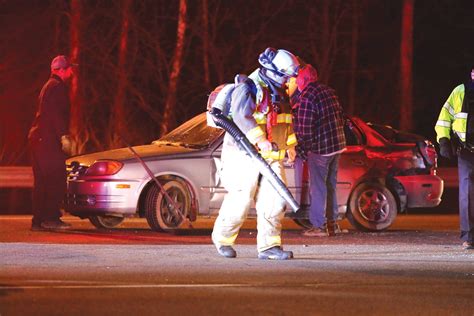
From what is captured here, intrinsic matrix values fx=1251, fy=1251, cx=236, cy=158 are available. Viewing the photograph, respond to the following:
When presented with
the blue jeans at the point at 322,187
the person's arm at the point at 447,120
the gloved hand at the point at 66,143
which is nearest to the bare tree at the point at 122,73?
the gloved hand at the point at 66,143

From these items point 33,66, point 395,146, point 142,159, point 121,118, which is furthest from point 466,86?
point 33,66

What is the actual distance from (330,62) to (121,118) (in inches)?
249

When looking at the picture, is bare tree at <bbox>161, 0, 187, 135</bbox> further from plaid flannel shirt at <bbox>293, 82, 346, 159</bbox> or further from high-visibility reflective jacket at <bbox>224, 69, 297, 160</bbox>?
high-visibility reflective jacket at <bbox>224, 69, 297, 160</bbox>

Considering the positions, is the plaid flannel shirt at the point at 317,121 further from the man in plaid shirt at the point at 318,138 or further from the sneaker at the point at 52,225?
the sneaker at the point at 52,225

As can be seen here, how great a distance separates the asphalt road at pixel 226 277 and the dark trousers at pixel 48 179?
0.87 m

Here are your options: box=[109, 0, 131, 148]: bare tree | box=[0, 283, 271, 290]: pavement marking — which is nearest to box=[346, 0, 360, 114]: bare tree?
box=[109, 0, 131, 148]: bare tree

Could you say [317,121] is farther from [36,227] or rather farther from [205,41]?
[205,41]

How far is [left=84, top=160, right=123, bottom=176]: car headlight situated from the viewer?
14.3 metres

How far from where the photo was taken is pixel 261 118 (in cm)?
1103

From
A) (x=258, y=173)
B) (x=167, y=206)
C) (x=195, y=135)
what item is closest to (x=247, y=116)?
(x=258, y=173)

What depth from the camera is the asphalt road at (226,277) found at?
809cm

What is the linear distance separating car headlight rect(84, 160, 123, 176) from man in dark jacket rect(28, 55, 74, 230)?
46cm

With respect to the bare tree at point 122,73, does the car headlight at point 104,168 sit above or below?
below

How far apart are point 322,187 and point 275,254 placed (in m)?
3.15
